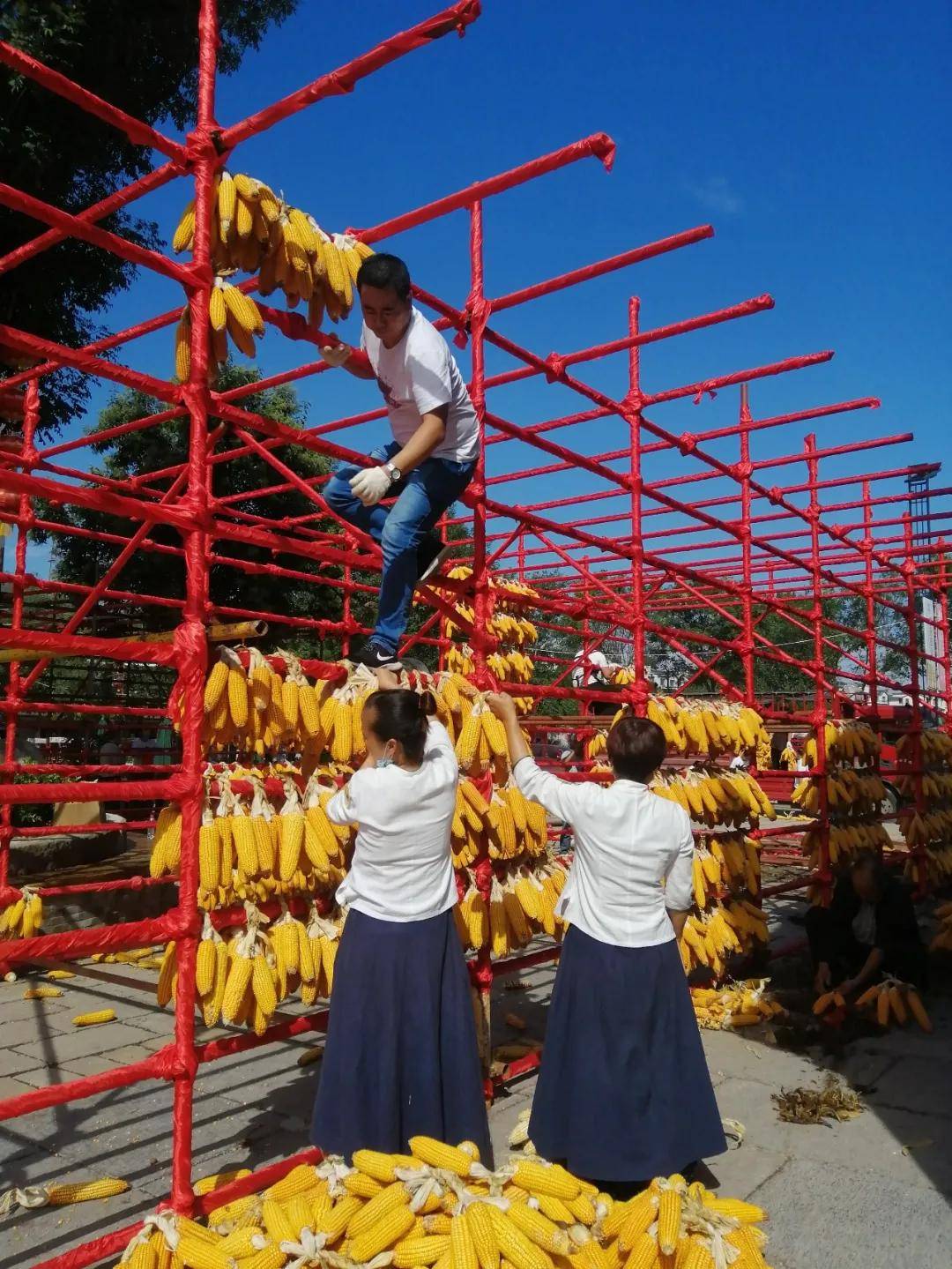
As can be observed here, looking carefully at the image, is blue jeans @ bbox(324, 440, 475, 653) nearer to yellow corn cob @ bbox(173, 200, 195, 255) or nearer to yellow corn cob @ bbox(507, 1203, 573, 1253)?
yellow corn cob @ bbox(173, 200, 195, 255)

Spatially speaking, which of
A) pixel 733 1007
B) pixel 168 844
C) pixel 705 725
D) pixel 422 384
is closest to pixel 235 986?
pixel 168 844

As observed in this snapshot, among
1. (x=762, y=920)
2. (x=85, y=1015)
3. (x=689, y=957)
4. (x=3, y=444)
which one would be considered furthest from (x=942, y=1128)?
(x=3, y=444)

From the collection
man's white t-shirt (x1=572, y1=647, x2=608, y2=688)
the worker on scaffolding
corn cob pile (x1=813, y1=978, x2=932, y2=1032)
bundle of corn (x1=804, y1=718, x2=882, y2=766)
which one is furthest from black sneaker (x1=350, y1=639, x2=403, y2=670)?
bundle of corn (x1=804, y1=718, x2=882, y2=766)

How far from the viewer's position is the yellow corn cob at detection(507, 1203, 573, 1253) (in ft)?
8.87

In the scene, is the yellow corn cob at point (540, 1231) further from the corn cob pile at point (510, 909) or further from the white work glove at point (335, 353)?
the white work glove at point (335, 353)

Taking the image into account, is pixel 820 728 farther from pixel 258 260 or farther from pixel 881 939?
pixel 258 260

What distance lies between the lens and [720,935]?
6320 mm

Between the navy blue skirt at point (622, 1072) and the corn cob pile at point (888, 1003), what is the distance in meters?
2.84

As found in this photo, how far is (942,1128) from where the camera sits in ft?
15.5

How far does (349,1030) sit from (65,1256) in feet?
3.56

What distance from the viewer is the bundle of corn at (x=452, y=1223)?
2.68 m

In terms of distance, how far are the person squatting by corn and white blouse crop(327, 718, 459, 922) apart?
1.75 feet

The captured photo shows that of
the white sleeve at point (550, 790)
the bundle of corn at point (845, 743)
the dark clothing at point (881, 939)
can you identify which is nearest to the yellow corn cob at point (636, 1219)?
the white sleeve at point (550, 790)

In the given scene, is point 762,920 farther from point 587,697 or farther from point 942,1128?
point 587,697
